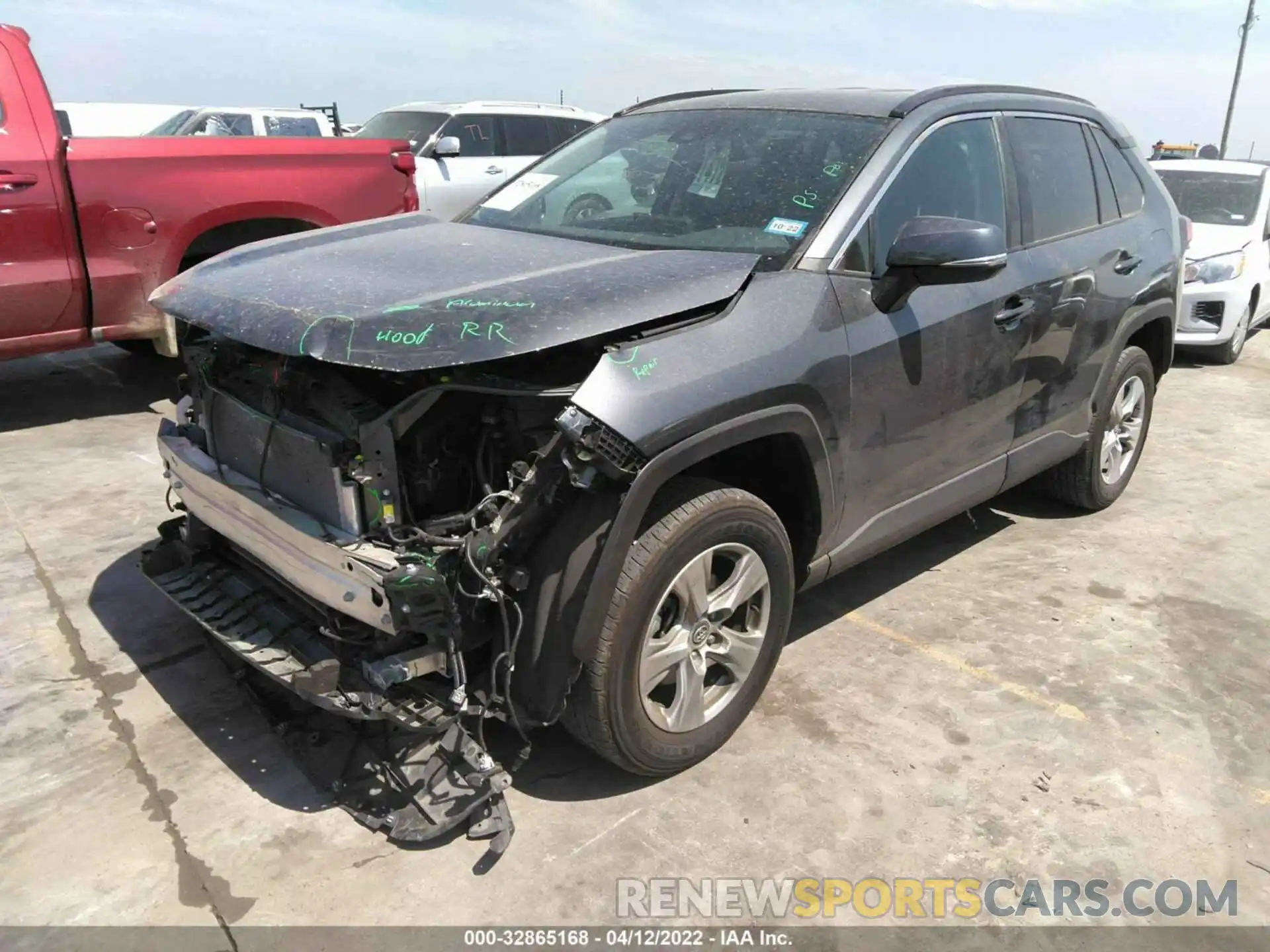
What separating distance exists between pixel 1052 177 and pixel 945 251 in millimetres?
1564

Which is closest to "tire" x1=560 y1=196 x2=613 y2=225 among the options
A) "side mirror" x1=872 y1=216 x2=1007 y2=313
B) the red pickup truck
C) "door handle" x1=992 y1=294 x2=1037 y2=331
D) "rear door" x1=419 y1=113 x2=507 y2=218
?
"side mirror" x1=872 y1=216 x2=1007 y2=313

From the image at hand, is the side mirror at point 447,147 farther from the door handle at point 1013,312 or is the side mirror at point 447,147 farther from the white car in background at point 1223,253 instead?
the door handle at point 1013,312

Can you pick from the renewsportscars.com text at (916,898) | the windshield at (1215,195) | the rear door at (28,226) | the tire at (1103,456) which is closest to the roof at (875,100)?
the tire at (1103,456)

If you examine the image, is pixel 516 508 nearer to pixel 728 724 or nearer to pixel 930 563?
pixel 728 724

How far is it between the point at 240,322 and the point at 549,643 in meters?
1.21

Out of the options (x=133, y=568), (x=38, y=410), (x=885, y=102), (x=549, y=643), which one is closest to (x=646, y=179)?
(x=885, y=102)

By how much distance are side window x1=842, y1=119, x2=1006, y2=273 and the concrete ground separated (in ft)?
4.96

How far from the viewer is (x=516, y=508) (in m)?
2.45

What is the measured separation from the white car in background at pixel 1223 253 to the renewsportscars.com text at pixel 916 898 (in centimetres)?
705

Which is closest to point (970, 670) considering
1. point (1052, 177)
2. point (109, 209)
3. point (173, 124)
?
point (1052, 177)

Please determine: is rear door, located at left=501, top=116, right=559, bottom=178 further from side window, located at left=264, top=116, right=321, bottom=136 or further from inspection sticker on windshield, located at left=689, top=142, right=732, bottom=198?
inspection sticker on windshield, located at left=689, top=142, right=732, bottom=198

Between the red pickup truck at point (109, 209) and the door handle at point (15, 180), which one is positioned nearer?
the door handle at point (15, 180)

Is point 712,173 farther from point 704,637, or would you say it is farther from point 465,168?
point 465,168

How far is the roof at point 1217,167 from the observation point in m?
9.45
